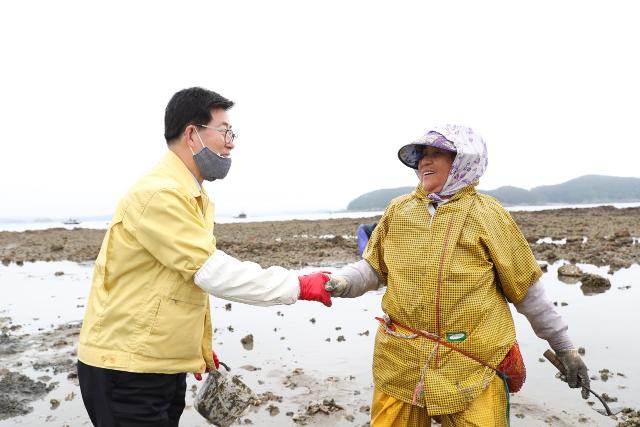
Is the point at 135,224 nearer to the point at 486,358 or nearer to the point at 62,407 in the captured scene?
the point at 486,358

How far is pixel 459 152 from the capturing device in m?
2.69

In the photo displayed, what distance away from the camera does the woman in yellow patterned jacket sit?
263 cm

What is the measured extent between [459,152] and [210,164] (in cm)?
135

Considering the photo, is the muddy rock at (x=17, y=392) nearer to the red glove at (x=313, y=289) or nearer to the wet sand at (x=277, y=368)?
the wet sand at (x=277, y=368)

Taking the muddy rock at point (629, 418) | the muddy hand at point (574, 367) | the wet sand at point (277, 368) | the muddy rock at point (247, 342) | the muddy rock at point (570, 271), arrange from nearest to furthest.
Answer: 1. the muddy hand at point (574, 367)
2. the muddy rock at point (629, 418)
3. the wet sand at point (277, 368)
4. the muddy rock at point (247, 342)
5. the muddy rock at point (570, 271)

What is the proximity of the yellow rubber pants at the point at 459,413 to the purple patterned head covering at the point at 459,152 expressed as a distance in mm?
1065

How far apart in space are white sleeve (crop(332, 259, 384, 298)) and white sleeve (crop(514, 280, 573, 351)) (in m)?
0.86

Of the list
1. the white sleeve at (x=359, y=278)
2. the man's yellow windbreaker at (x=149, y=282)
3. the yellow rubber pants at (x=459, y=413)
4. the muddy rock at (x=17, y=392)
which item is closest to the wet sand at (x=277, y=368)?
the muddy rock at (x=17, y=392)

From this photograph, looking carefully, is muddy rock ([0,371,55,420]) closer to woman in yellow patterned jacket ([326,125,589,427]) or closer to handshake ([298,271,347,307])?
handshake ([298,271,347,307])

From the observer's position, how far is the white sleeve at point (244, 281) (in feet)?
7.74

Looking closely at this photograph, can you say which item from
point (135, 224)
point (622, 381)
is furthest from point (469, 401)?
point (622, 381)

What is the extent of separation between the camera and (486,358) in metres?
2.67

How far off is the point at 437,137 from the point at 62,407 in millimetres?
4407

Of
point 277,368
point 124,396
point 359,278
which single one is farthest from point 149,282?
point 277,368
